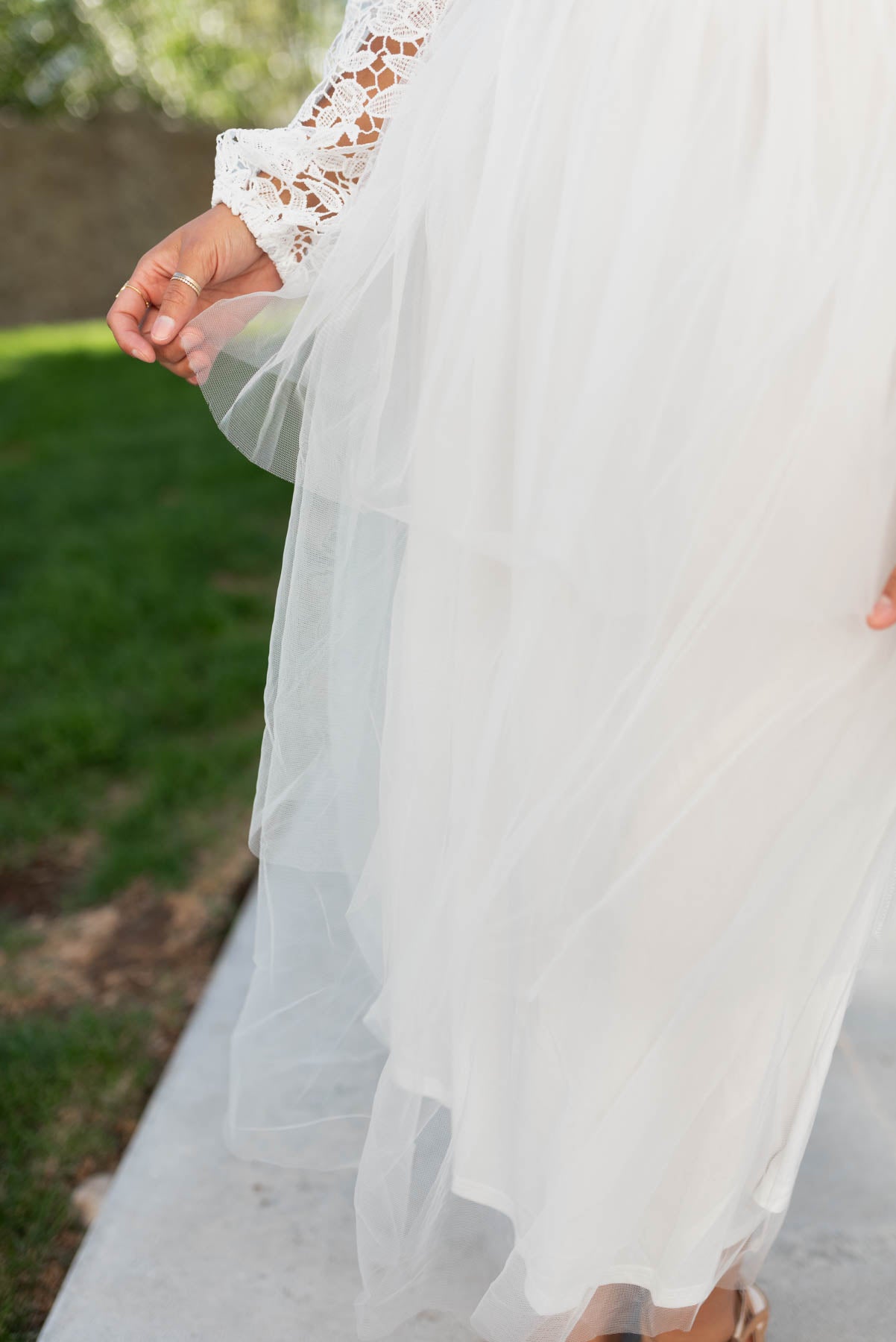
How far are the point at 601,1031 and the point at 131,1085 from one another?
1.05 meters

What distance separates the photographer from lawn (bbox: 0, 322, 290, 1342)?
1.90 m

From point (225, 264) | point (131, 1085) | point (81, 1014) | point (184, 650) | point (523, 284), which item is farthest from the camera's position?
point (184, 650)

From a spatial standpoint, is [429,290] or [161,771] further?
[161,771]

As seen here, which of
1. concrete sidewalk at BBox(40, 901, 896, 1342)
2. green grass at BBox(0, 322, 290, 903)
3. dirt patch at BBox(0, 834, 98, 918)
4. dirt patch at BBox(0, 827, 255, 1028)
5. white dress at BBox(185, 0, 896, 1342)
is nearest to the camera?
white dress at BBox(185, 0, 896, 1342)

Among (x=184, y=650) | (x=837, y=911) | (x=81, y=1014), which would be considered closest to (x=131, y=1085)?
(x=81, y=1014)

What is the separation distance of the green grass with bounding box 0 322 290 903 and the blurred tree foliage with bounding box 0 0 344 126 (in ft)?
25.2

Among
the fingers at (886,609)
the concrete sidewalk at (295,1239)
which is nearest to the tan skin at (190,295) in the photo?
the concrete sidewalk at (295,1239)

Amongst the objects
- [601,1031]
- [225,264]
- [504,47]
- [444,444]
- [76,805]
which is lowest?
[76,805]

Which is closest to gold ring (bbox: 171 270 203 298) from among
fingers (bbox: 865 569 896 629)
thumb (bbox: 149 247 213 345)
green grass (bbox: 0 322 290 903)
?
thumb (bbox: 149 247 213 345)

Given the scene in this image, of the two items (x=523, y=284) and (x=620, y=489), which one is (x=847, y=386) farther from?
(x=523, y=284)

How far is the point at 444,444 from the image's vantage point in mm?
1176

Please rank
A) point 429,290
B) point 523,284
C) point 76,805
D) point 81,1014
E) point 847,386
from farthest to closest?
point 76,805 → point 81,1014 → point 429,290 → point 523,284 → point 847,386

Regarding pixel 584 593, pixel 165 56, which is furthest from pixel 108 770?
pixel 165 56

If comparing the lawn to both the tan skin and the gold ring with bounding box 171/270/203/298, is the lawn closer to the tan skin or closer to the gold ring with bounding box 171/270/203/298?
the tan skin
